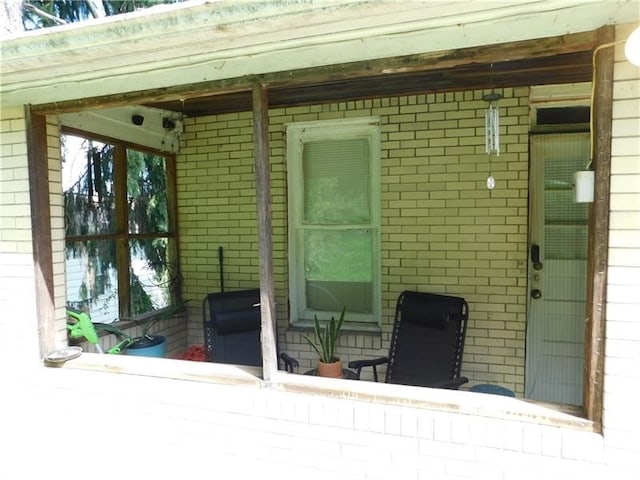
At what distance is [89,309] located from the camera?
12.1ft

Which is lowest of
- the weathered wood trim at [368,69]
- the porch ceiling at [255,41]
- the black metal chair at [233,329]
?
the black metal chair at [233,329]

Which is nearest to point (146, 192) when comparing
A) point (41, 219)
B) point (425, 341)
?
point (41, 219)

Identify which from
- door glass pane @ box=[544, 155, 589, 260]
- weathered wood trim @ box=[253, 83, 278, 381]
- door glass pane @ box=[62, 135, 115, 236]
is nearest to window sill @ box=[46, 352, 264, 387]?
weathered wood trim @ box=[253, 83, 278, 381]

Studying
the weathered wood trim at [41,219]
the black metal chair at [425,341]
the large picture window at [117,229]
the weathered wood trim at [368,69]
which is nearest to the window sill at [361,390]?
the weathered wood trim at [41,219]

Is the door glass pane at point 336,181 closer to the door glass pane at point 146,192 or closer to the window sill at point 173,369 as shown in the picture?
the door glass pane at point 146,192

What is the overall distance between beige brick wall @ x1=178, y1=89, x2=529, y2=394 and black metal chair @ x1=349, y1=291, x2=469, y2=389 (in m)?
0.24

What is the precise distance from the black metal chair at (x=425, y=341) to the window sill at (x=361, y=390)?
1.05 m

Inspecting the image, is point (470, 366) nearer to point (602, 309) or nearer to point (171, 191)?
point (602, 309)

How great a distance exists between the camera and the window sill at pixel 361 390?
1822mm

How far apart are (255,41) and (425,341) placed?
2.44m

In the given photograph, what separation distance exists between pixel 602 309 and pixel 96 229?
3653 mm

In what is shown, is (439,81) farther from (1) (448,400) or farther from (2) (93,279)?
(2) (93,279)

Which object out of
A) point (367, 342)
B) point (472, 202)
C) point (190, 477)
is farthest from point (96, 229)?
point (472, 202)

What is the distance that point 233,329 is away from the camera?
12.3 feet
